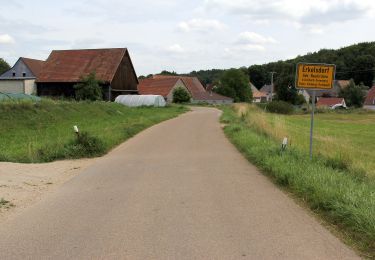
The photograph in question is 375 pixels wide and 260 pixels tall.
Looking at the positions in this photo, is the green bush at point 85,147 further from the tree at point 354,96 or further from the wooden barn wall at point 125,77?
the tree at point 354,96

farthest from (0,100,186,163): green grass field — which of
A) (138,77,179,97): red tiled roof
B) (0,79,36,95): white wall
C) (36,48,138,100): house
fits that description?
(138,77,179,97): red tiled roof

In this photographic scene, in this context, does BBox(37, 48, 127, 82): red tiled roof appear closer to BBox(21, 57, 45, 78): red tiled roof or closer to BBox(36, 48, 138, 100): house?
BBox(36, 48, 138, 100): house

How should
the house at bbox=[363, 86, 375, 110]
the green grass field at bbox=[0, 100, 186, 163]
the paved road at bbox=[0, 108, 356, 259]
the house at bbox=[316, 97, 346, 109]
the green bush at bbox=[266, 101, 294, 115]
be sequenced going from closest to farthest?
the paved road at bbox=[0, 108, 356, 259], the green grass field at bbox=[0, 100, 186, 163], the green bush at bbox=[266, 101, 294, 115], the house at bbox=[363, 86, 375, 110], the house at bbox=[316, 97, 346, 109]

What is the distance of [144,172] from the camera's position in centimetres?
1148

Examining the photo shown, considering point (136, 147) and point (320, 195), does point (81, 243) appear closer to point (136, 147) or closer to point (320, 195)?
point (320, 195)

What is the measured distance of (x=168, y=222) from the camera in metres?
6.65

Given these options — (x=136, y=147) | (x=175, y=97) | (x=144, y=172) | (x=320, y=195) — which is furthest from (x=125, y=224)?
(x=175, y=97)

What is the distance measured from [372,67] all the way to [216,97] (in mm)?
46091

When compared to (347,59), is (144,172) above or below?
below

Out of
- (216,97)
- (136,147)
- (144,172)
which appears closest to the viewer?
(144,172)

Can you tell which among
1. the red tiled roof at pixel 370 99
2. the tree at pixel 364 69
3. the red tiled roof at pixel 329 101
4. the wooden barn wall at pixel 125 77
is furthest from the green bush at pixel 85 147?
the tree at pixel 364 69

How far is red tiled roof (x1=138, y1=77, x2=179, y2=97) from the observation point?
9594 cm

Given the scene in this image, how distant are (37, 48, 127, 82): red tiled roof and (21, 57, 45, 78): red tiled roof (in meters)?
1.54

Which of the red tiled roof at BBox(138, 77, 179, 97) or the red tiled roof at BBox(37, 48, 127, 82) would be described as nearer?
the red tiled roof at BBox(37, 48, 127, 82)
